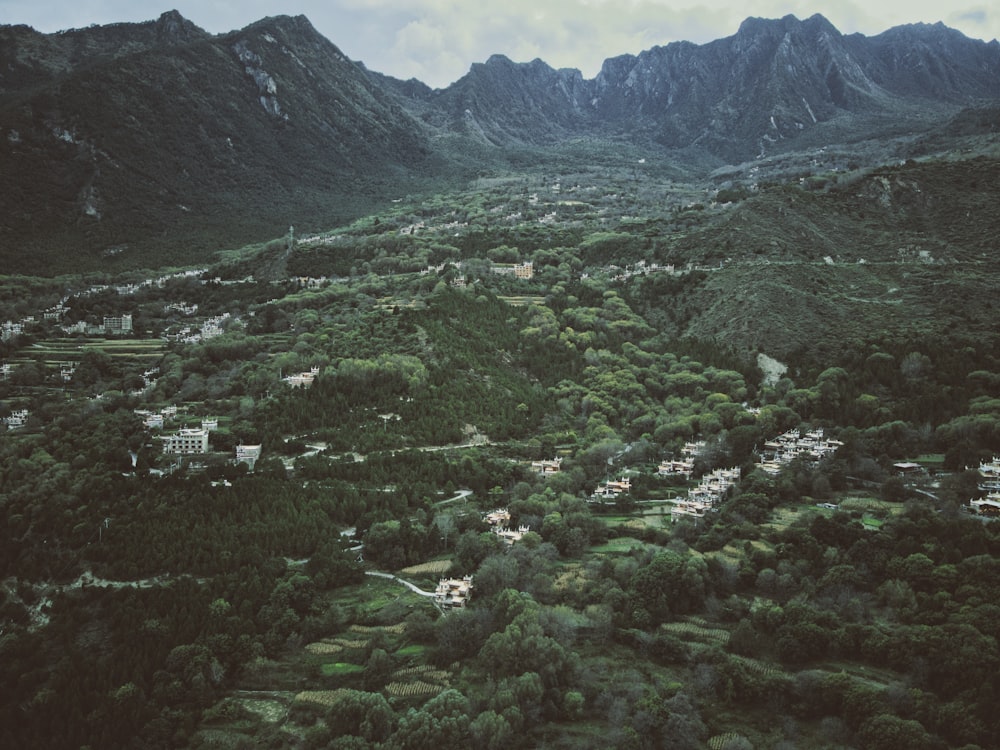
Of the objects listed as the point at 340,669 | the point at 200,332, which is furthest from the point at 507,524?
the point at 200,332

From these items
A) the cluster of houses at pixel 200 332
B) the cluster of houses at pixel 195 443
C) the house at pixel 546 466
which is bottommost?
the house at pixel 546 466

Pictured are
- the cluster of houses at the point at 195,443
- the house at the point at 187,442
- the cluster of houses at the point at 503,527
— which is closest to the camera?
the cluster of houses at the point at 503,527

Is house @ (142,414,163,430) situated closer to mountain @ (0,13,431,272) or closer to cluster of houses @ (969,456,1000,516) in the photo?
cluster of houses @ (969,456,1000,516)

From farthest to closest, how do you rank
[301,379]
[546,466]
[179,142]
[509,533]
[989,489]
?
[179,142] → [301,379] → [546,466] → [509,533] → [989,489]

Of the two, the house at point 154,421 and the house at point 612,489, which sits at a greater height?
the house at point 154,421

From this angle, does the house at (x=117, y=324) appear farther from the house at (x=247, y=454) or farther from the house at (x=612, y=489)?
the house at (x=612, y=489)

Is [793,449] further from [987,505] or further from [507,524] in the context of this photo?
[507,524]

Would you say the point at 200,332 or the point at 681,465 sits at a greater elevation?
the point at 200,332

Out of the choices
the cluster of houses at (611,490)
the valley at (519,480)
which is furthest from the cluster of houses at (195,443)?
the cluster of houses at (611,490)
